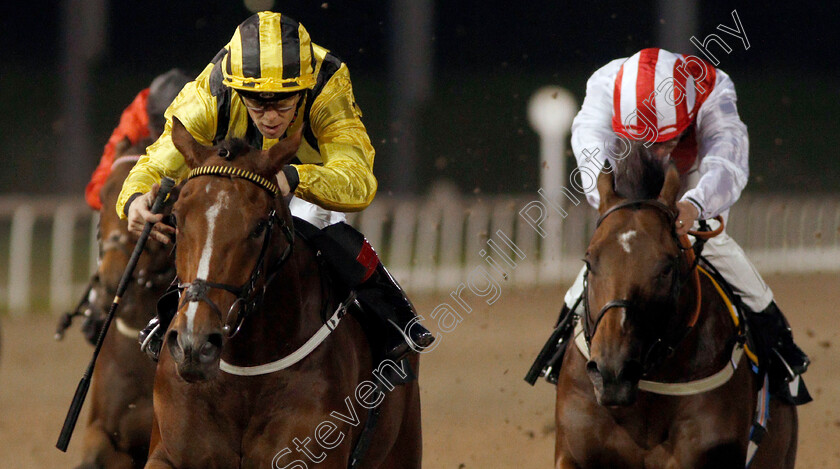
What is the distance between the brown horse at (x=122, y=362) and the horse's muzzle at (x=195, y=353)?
1.80 metres

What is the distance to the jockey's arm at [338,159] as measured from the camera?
3.16 meters

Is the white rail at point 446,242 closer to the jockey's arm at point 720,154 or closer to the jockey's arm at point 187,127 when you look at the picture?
the jockey's arm at point 720,154

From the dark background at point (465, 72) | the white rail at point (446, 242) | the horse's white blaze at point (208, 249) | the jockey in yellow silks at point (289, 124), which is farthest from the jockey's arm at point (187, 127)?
the dark background at point (465, 72)

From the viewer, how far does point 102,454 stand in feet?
14.3

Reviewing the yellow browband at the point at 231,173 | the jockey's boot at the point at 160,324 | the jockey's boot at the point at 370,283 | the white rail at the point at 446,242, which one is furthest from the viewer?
the white rail at the point at 446,242

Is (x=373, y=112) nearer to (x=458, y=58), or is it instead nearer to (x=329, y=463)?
(x=458, y=58)

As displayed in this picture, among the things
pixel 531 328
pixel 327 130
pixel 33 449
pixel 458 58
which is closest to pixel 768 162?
pixel 458 58

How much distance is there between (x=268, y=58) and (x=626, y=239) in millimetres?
1159

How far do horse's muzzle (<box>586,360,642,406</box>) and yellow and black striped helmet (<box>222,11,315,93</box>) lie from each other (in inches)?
46.8

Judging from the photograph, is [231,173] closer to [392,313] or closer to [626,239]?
[392,313]

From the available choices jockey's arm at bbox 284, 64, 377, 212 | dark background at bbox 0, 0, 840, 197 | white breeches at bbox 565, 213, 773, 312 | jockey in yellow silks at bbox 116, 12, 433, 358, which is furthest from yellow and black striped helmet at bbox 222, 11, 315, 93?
dark background at bbox 0, 0, 840, 197

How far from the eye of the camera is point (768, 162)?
24281mm

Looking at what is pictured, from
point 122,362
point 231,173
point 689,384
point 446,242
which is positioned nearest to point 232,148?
point 231,173

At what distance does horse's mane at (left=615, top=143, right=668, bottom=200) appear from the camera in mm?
3562
